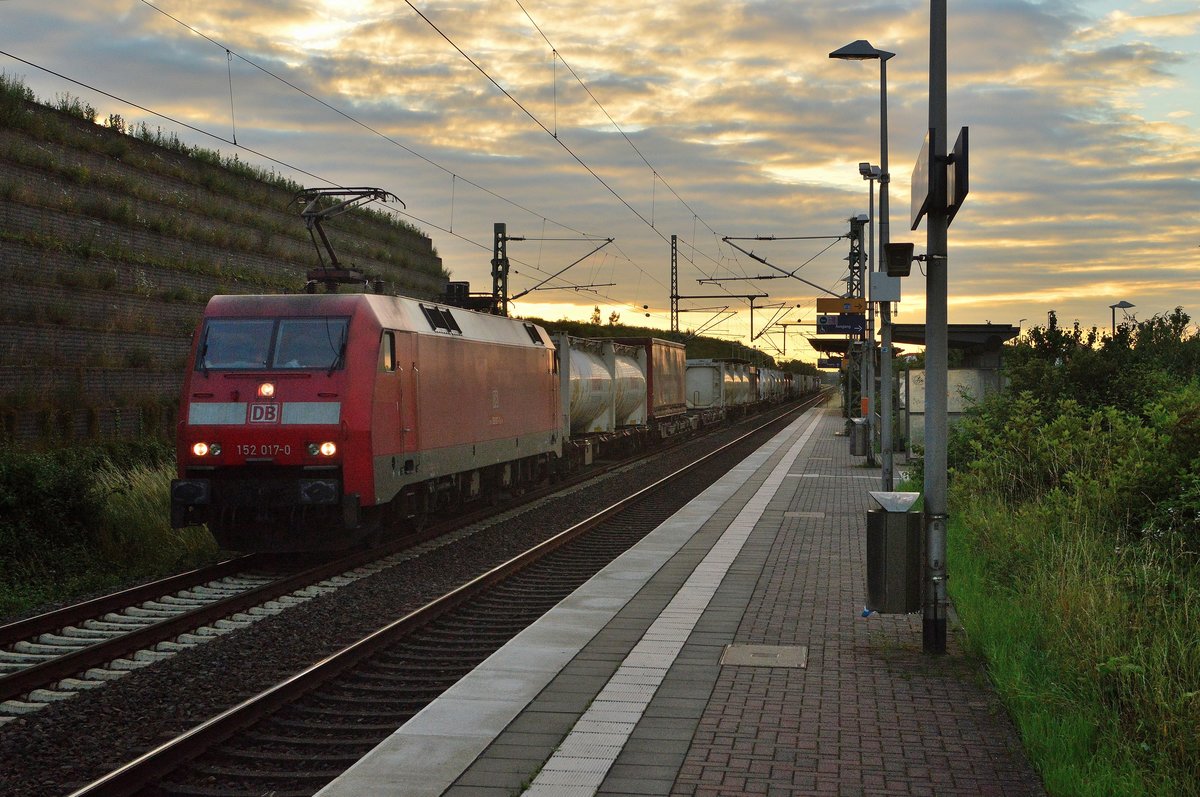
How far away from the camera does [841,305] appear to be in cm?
2614

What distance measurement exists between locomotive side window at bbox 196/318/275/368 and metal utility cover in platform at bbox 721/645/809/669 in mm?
7175

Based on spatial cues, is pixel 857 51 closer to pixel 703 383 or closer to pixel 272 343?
pixel 272 343

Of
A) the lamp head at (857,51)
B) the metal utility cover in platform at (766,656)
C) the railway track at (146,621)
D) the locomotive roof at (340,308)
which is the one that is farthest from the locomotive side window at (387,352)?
the lamp head at (857,51)

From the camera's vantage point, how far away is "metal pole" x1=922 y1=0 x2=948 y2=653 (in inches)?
336

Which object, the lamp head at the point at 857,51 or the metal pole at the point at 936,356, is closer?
the metal pole at the point at 936,356

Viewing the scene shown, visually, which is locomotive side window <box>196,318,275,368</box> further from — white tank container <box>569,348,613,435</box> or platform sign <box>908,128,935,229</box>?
white tank container <box>569,348,613,435</box>

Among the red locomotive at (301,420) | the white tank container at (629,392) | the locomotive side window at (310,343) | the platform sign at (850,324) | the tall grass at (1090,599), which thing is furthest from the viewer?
the white tank container at (629,392)

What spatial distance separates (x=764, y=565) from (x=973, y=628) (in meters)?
4.38

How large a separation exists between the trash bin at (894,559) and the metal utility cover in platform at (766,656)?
0.64 metres

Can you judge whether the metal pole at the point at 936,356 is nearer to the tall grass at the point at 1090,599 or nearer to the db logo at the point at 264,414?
the tall grass at the point at 1090,599

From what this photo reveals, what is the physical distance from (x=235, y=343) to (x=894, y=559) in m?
8.34

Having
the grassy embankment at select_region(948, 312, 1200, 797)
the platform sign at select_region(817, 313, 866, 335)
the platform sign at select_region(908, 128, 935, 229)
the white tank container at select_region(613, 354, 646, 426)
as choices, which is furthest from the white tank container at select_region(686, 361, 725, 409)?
the platform sign at select_region(908, 128, 935, 229)

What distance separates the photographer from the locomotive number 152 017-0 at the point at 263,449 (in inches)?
519

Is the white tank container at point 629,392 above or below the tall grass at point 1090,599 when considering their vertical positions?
above
